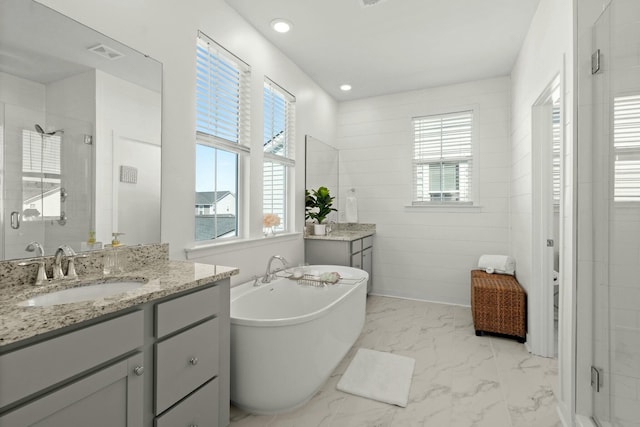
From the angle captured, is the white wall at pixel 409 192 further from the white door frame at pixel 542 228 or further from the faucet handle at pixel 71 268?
the faucet handle at pixel 71 268

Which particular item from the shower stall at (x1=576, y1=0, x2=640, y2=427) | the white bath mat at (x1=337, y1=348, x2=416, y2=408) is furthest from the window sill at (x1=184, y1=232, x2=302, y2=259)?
the shower stall at (x1=576, y1=0, x2=640, y2=427)

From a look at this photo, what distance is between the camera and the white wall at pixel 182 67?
171cm

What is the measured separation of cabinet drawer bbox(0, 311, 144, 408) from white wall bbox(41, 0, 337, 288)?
92 centimetres

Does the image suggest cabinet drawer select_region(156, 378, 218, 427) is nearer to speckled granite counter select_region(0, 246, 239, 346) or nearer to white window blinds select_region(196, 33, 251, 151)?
speckled granite counter select_region(0, 246, 239, 346)

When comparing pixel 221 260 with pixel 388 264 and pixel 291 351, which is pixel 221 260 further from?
pixel 388 264

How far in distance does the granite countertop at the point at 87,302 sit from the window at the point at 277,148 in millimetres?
1382

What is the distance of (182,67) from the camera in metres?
2.07

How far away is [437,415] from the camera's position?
1890 millimetres

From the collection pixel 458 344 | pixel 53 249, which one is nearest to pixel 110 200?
pixel 53 249

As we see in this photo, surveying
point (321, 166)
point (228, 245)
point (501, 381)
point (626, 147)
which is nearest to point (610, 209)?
point (626, 147)

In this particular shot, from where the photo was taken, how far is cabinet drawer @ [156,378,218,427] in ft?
4.30

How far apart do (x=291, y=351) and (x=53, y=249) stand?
130cm

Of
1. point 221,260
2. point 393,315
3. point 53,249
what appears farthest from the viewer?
point 393,315

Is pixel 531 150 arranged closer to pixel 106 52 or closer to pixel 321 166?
pixel 321 166
